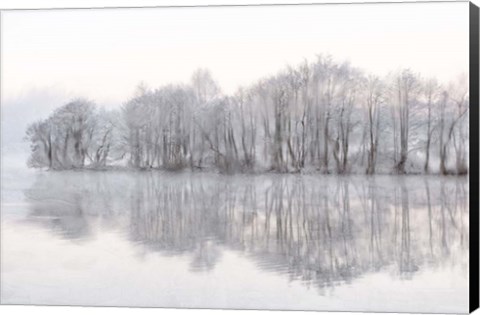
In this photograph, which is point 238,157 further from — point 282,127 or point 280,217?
point 280,217

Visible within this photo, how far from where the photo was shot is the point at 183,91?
23.1ft

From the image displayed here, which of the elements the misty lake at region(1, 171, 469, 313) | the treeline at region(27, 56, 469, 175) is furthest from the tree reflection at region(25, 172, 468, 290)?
the treeline at region(27, 56, 469, 175)

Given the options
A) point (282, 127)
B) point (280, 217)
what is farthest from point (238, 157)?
point (280, 217)

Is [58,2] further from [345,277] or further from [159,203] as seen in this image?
[345,277]

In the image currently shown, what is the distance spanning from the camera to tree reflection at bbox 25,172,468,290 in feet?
A: 22.3

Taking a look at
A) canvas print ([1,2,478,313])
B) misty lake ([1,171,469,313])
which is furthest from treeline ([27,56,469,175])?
misty lake ([1,171,469,313])

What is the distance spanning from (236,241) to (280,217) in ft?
1.08

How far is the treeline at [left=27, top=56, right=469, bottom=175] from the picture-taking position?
22.4 feet

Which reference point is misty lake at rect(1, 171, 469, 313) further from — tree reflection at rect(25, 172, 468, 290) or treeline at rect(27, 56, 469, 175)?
treeline at rect(27, 56, 469, 175)

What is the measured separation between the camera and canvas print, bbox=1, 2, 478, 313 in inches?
268

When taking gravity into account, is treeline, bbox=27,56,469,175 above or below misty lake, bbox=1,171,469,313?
above

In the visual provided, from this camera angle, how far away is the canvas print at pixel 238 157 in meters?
6.80

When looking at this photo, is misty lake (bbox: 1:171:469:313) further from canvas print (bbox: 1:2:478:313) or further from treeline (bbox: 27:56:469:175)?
treeline (bbox: 27:56:469:175)

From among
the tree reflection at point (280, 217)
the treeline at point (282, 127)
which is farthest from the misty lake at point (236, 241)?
the treeline at point (282, 127)
